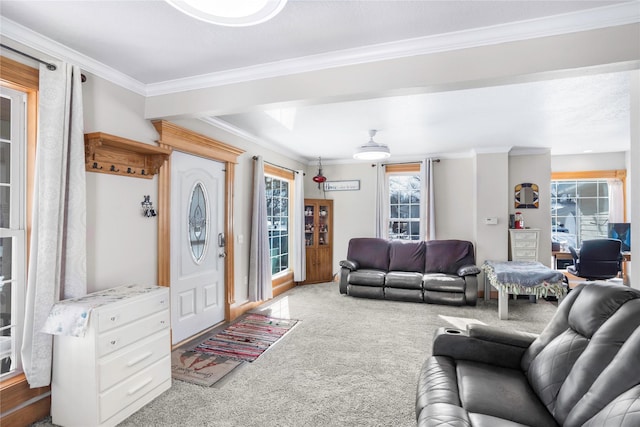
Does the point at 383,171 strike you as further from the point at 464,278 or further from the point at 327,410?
the point at 327,410

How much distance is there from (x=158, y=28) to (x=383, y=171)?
4977 mm

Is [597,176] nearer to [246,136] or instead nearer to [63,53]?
[246,136]

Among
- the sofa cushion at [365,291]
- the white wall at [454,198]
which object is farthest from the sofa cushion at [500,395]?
the white wall at [454,198]

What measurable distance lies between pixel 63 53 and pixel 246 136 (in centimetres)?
243

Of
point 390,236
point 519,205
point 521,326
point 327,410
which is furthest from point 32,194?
point 519,205

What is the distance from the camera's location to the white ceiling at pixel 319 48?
6.25 ft

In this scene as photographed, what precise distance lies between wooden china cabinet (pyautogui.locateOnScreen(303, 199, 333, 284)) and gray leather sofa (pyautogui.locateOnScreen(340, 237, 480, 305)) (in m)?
0.64

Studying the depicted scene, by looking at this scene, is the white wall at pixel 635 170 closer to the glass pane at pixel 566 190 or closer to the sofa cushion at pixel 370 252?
the sofa cushion at pixel 370 252

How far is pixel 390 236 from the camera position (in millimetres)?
6691

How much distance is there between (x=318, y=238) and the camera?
664cm

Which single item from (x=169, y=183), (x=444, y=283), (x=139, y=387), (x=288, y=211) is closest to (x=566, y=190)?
(x=444, y=283)

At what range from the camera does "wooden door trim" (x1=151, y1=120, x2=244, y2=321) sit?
323 centimetres

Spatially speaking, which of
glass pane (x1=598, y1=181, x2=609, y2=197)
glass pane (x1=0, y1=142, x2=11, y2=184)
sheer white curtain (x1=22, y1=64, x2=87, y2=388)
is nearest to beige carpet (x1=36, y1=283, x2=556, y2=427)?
sheer white curtain (x1=22, y1=64, x2=87, y2=388)

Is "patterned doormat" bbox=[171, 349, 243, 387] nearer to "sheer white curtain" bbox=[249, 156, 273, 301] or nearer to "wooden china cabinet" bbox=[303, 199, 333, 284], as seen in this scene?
"sheer white curtain" bbox=[249, 156, 273, 301]
